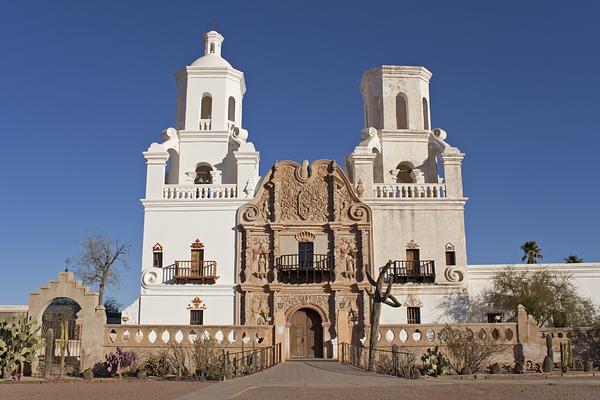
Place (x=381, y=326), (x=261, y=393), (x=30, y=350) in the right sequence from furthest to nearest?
(x=381, y=326)
(x=30, y=350)
(x=261, y=393)

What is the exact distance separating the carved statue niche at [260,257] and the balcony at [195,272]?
1921 mm

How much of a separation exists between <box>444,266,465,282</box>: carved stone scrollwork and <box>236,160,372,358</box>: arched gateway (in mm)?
3843

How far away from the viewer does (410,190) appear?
33.2m

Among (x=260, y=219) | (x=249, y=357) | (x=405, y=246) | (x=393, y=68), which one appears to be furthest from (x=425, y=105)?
(x=249, y=357)

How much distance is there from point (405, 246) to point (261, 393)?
61.1 feet

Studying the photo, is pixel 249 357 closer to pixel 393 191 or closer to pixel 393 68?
pixel 393 191

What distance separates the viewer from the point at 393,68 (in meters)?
36.1

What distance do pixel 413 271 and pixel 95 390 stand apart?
60.4 feet

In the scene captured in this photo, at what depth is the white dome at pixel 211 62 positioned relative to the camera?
36.6 m

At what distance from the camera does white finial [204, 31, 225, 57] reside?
126 feet

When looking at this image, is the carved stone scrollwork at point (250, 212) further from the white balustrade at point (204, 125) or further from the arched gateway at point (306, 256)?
the white balustrade at point (204, 125)


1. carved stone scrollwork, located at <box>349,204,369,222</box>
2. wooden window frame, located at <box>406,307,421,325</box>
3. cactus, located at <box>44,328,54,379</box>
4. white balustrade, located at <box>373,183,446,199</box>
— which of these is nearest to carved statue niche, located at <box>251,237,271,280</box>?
carved stone scrollwork, located at <box>349,204,369,222</box>

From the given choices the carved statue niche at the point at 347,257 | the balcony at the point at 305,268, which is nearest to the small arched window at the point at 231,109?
the balcony at the point at 305,268

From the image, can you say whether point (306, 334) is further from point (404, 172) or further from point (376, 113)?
point (376, 113)
